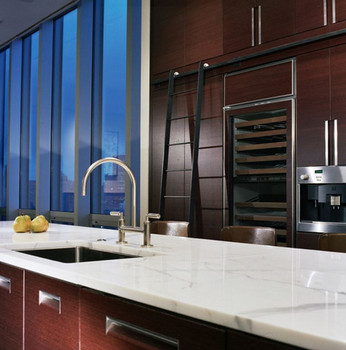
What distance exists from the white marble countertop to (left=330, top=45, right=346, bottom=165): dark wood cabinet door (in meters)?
1.73

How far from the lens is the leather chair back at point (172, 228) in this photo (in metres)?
2.99

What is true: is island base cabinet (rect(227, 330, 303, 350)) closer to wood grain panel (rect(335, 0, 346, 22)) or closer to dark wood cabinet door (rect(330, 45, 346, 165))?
dark wood cabinet door (rect(330, 45, 346, 165))

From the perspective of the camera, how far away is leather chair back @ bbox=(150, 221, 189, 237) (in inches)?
118

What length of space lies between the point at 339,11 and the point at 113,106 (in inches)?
125

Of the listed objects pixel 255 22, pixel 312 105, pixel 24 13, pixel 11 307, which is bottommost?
pixel 11 307

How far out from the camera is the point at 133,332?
1114 millimetres

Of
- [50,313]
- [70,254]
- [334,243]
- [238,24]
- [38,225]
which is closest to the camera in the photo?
[50,313]

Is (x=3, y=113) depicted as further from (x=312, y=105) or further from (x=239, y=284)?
(x=239, y=284)

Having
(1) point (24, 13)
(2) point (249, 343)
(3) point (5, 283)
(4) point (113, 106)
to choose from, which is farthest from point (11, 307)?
(1) point (24, 13)

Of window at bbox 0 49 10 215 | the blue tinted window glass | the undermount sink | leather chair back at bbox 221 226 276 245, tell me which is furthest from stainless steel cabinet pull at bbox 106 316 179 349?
window at bbox 0 49 10 215

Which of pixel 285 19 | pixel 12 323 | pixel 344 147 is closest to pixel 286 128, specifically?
pixel 344 147

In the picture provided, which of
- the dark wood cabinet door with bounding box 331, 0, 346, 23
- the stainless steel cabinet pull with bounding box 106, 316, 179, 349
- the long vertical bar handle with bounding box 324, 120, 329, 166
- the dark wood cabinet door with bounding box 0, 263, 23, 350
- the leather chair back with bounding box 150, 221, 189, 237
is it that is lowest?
the dark wood cabinet door with bounding box 0, 263, 23, 350

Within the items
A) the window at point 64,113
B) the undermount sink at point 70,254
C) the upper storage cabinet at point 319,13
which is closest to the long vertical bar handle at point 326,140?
the upper storage cabinet at point 319,13

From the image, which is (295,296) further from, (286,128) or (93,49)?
(93,49)
